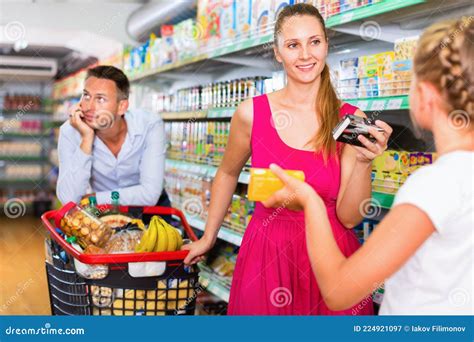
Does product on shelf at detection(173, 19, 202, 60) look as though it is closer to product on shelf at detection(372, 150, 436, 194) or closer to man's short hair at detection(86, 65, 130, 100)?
man's short hair at detection(86, 65, 130, 100)

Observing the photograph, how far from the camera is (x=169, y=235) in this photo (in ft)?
5.57

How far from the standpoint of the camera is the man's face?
7.86 feet

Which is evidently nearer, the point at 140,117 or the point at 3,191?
the point at 140,117

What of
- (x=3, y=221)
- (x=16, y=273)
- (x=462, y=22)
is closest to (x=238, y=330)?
(x=462, y=22)

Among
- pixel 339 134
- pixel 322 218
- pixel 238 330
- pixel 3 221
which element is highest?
pixel 339 134

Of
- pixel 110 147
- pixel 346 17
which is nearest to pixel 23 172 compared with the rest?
pixel 110 147

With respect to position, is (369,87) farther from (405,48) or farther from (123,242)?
(123,242)

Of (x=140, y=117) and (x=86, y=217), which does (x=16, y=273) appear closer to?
(x=140, y=117)

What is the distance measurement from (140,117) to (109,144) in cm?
18

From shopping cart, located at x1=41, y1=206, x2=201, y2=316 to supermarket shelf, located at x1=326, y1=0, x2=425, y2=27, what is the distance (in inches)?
40.7

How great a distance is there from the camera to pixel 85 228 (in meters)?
1.72

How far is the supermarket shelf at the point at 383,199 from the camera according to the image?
83.7 inches

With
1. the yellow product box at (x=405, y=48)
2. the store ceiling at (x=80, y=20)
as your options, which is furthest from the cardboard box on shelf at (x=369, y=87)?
the store ceiling at (x=80, y=20)

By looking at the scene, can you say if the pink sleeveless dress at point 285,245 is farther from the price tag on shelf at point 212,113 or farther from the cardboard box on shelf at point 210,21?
the cardboard box on shelf at point 210,21
